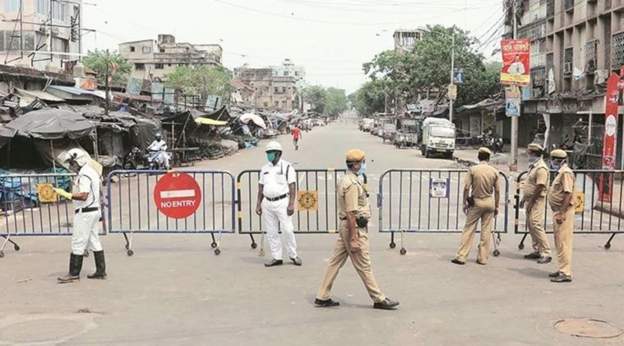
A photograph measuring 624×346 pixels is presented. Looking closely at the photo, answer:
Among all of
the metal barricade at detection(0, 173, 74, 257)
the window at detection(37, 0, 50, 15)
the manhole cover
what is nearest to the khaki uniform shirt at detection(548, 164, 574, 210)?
the manhole cover

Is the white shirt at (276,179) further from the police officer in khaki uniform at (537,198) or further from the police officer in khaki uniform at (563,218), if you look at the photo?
the police officer in khaki uniform at (563,218)

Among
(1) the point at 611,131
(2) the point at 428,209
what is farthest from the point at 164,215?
(1) the point at 611,131

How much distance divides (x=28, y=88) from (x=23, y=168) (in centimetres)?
911

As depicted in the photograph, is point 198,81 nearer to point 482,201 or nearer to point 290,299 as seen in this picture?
point 482,201

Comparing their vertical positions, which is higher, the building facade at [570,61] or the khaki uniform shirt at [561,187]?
the building facade at [570,61]

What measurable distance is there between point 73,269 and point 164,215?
3.64 m

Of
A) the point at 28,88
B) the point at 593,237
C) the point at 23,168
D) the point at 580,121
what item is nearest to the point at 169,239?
the point at 593,237

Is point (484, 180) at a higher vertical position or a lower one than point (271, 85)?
lower

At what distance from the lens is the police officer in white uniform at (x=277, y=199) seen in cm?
867

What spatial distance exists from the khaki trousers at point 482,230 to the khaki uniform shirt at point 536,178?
0.60 m

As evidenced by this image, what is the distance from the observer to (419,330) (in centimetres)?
601

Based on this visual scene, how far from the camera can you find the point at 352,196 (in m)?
6.55

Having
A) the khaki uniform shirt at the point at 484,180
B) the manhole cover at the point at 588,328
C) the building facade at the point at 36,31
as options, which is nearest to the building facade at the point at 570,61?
the khaki uniform shirt at the point at 484,180

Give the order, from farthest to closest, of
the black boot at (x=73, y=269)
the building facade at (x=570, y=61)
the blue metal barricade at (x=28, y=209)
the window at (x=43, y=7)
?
the window at (x=43, y=7), the building facade at (x=570, y=61), the blue metal barricade at (x=28, y=209), the black boot at (x=73, y=269)
